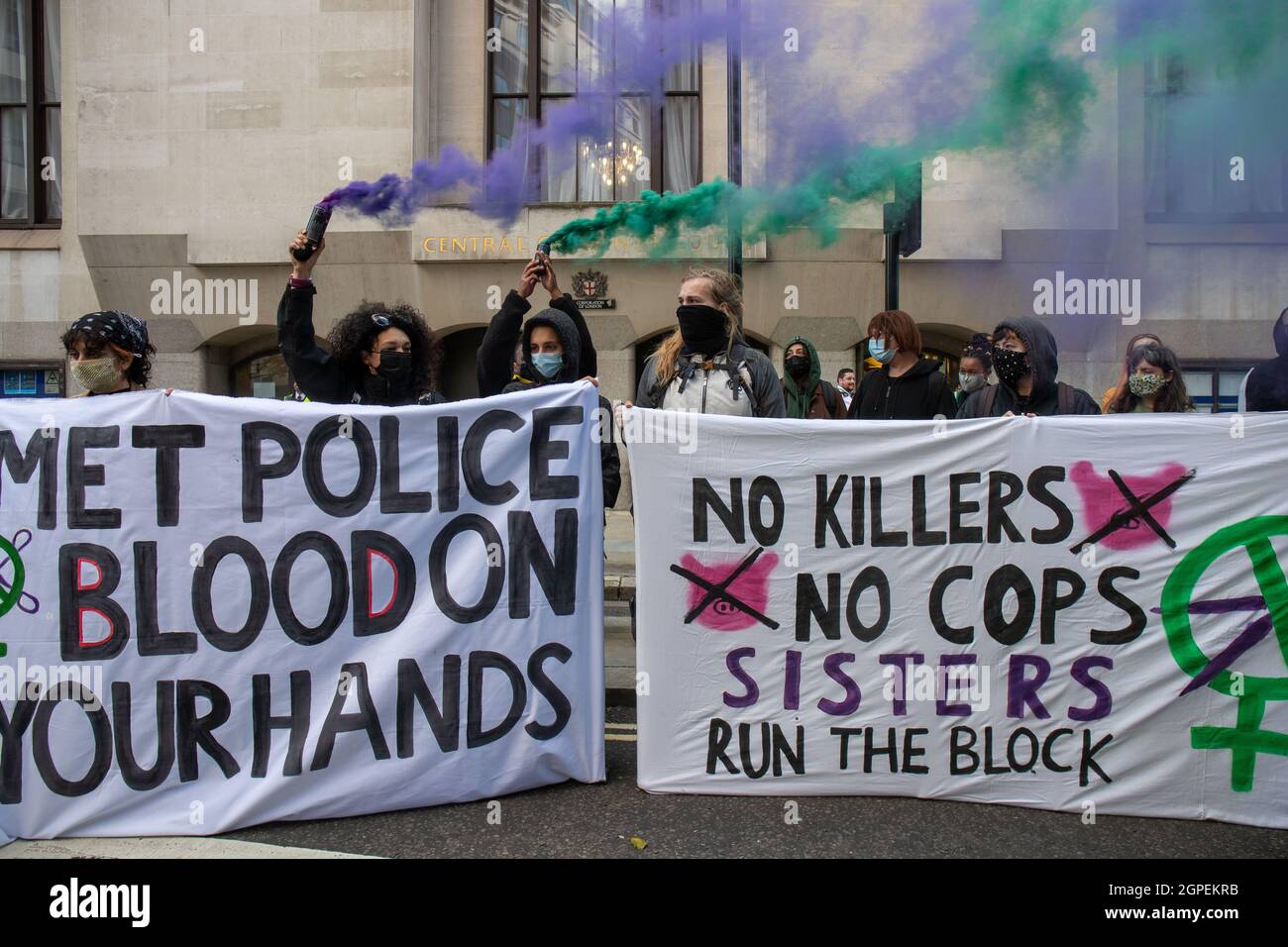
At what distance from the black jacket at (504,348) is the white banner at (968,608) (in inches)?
43.0

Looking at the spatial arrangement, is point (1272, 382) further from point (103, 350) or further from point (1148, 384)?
point (103, 350)

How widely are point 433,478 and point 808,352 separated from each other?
3.82m

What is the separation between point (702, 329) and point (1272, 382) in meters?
2.71

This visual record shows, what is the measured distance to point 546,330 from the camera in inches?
173

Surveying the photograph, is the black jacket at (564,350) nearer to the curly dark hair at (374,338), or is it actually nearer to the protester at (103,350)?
the curly dark hair at (374,338)

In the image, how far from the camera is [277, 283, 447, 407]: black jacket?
14.2ft

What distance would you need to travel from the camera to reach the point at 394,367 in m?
4.34

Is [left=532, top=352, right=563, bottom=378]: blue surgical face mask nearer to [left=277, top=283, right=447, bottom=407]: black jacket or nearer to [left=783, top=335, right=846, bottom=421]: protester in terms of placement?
[left=277, top=283, right=447, bottom=407]: black jacket

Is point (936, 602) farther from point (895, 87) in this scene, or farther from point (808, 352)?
point (895, 87)

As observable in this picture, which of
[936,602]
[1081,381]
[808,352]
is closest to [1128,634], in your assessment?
[936,602]

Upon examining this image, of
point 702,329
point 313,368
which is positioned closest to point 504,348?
point 313,368

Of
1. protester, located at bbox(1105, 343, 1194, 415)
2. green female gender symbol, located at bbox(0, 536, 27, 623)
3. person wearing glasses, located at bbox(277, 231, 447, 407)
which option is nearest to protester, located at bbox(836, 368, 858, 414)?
protester, located at bbox(1105, 343, 1194, 415)

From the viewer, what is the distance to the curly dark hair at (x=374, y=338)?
174 inches

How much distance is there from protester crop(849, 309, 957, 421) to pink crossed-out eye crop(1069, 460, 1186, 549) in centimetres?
158
